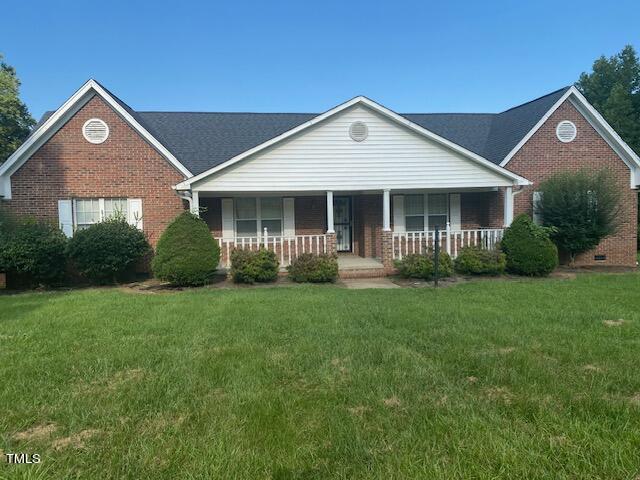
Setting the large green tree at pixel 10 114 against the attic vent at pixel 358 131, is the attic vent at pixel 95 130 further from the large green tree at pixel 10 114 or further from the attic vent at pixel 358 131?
the large green tree at pixel 10 114

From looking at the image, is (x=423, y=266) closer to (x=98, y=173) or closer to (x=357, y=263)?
(x=357, y=263)

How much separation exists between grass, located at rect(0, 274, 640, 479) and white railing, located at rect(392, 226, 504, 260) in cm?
589

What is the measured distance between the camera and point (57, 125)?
13.1m

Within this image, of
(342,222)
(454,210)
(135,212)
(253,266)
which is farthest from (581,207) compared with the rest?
→ (135,212)

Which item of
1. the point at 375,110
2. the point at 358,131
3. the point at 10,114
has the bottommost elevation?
the point at 358,131

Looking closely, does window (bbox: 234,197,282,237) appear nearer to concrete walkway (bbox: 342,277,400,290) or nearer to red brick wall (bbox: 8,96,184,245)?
red brick wall (bbox: 8,96,184,245)

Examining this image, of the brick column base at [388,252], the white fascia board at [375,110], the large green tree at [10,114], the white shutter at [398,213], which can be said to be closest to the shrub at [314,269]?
the brick column base at [388,252]

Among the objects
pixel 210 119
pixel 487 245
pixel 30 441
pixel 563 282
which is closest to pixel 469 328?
pixel 30 441

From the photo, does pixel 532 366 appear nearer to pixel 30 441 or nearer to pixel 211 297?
pixel 30 441

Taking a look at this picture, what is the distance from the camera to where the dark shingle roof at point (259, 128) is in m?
15.5

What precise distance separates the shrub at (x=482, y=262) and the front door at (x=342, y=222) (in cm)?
501

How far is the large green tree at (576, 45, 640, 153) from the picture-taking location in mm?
29484

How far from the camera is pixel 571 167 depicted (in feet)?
51.0

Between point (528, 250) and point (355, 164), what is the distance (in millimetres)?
5333
